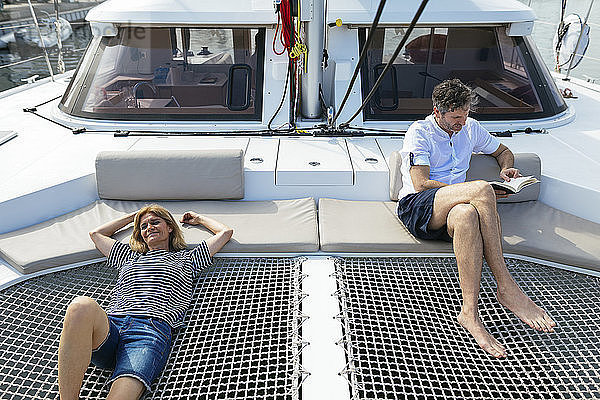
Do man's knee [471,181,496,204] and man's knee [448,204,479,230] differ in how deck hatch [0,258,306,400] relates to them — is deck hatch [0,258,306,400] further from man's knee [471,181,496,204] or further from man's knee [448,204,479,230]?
man's knee [471,181,496,204]

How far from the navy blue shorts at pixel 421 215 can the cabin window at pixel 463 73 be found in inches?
52.9

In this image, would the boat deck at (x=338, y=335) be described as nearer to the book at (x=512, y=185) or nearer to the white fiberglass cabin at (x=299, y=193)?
the white fiberglass cabin at (x=299, y=193)

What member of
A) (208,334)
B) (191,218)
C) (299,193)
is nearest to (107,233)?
(191,218)

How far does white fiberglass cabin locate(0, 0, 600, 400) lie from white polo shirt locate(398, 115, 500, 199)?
232 millimetres

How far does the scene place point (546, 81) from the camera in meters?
3.87

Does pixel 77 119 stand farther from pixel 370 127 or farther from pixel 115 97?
pixel 370 127

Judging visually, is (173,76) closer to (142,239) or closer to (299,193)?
(299,193)

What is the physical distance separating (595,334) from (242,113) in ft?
8.77

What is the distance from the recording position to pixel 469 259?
2.18m

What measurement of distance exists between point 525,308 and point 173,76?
2.93 m

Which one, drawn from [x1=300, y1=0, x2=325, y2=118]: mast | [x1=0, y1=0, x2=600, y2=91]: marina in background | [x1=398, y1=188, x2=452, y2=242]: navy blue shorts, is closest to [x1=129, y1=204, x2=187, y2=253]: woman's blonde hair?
[x1=398, y1=188, x2=452, y2=242]: navy blue shorts

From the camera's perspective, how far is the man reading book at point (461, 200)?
2.15 meters

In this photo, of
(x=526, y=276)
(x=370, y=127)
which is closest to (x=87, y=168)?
(x=370, y=127)

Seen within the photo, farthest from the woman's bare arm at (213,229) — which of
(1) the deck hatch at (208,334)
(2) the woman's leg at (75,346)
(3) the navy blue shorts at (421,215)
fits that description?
(3) the navy blue shorts at (421,215)
